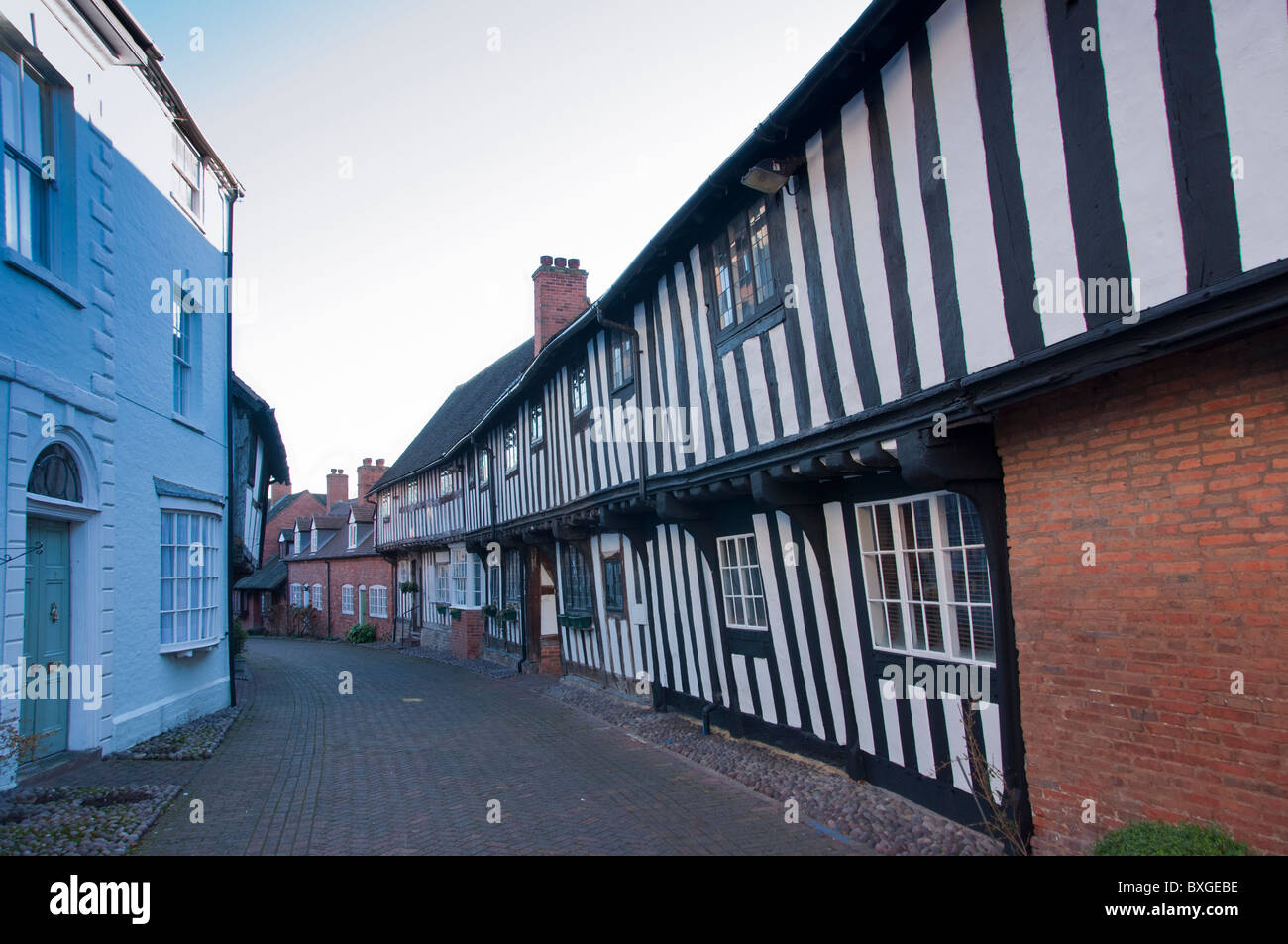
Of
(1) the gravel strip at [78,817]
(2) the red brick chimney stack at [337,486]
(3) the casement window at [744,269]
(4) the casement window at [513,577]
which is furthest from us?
(2) the red brick chimney stack at [337,486]

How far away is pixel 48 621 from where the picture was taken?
24.4 feet

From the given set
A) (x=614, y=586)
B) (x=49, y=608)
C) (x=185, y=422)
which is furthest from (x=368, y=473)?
(x=49, y=608)

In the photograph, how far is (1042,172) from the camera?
4441 millimetres

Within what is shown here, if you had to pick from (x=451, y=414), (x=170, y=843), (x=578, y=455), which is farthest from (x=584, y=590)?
(x=451, y=414)

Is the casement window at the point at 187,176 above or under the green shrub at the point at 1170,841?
above

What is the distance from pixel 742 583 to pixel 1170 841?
17.0ft

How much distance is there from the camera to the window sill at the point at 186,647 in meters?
9.70

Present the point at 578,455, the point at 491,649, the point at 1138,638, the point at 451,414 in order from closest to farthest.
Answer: the point at 1138,638 → the point at 578,455 → the point at 491,649 → the point at 451,414

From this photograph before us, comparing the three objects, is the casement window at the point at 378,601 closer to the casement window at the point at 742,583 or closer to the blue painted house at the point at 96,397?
the blue painted house at the point at 96,397

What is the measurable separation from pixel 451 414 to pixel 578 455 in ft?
46.2

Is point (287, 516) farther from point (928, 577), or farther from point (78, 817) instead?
point (928, 577)

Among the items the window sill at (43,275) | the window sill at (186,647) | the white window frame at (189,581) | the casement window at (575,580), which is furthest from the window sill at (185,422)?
the casement window at (575,580)

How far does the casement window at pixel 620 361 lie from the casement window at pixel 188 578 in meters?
6.18
